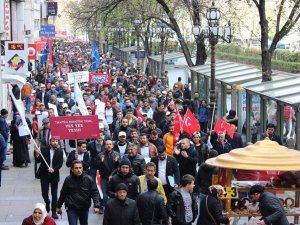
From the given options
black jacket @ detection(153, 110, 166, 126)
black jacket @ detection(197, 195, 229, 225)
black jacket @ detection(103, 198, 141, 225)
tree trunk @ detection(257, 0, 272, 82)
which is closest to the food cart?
black jacket @ detection(197, 195, 229, 225)

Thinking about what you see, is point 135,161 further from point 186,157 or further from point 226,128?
point 226,128

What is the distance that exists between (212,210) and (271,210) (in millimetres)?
892

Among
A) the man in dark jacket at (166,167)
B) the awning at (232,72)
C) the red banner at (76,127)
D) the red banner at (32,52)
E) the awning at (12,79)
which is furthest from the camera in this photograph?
the red banner at (32,52)

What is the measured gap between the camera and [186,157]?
1645cm

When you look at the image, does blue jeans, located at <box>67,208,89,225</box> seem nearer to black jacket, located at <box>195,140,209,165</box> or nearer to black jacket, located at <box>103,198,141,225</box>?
black jacket, located at <box>103,198,141,225</box>

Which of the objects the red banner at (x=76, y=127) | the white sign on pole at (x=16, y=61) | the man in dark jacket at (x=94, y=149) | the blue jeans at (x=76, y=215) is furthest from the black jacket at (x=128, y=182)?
the white sign on pole at (x=16, y=61)

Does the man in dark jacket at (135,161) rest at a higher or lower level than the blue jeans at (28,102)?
higher

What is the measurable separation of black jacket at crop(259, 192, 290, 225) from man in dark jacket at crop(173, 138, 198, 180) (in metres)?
5.02

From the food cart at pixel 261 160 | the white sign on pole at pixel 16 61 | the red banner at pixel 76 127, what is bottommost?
the red banner at pixel 76 127

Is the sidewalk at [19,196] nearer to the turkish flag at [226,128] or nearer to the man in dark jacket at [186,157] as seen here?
the man in dark jacket at [186,157]

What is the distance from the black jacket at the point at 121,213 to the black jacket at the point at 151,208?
0.59 metres

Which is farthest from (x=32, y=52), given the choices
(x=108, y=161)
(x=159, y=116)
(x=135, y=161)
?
(x=135, y=161)

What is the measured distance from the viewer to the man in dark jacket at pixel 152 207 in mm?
12328

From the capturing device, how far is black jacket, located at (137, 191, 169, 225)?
12.3m
